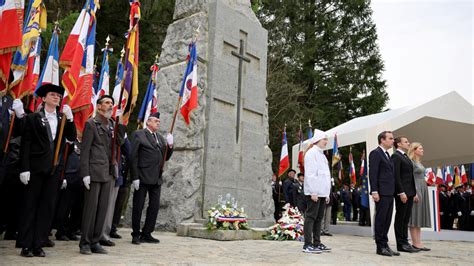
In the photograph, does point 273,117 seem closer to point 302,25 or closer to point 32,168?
point 302,25

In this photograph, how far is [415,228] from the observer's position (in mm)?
7289

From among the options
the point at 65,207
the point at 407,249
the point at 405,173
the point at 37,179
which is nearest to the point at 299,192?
the point at 407,249

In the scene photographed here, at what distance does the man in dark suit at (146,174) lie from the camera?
6.19 meters

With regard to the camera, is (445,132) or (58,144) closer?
(58,144)

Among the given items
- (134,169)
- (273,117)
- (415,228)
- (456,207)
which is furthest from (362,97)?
(134,169)

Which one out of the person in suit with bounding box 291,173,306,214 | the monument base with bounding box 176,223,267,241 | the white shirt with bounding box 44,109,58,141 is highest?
the white shirt with bounding box 44,109,58,141

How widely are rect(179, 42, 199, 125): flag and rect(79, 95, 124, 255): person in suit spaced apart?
2393 mm

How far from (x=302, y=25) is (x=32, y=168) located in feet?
76.6

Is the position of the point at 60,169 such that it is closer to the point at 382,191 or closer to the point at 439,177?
the point at 382,191

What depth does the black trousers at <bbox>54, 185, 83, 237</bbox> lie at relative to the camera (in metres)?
6.41

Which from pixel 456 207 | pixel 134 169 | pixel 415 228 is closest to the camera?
pixel 134 169

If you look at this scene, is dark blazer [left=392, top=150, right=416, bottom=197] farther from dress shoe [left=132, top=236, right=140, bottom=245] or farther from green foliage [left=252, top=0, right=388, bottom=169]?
green foliage [left=252, top=0, right=388, bottom=169]

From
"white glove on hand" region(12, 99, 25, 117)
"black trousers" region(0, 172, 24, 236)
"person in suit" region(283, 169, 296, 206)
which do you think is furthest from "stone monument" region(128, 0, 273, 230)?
"white glove on hand" region(12, 99, 25, 117)

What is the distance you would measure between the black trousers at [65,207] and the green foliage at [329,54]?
59.2 feet
